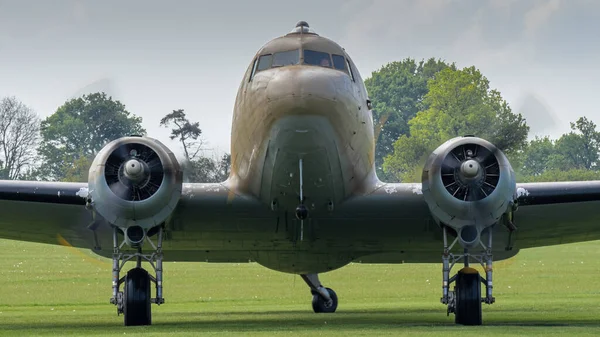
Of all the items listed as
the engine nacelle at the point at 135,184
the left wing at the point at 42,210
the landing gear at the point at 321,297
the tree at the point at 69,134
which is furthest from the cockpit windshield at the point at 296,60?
the tree at the point at 69,134

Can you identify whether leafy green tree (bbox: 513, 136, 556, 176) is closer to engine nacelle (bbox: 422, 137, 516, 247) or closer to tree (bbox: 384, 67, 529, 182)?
tree (bbox: 384, 67, 529, 182)

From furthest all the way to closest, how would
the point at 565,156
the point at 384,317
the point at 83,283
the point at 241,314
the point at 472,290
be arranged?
the point at 565,156 → the point at 83,283 → the point at 241,314 → the point at 384,317 → the point at 472,290

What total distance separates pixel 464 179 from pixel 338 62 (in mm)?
3121

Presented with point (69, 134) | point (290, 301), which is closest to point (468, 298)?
point (290, 301)

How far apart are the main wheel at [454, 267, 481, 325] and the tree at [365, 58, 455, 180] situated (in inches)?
3951

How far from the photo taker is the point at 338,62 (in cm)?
2200

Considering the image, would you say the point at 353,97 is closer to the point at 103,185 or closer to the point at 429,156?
the point at 429,156

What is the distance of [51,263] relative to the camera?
5709cm

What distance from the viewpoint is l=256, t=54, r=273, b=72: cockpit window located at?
21.8 metres

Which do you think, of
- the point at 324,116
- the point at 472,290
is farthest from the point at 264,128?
the point at 472,290

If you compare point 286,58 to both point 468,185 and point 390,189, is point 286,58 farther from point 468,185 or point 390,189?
point 468,185

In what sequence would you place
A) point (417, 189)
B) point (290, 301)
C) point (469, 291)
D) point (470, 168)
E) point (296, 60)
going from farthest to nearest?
point (290, 301), point (417, 189), point (469, 291), point (296, 60), point (470, 168)

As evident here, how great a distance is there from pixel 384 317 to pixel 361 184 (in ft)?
13.3

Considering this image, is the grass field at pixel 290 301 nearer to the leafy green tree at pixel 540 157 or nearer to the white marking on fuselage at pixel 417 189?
the white marking on fuselage at pixel 417 189
